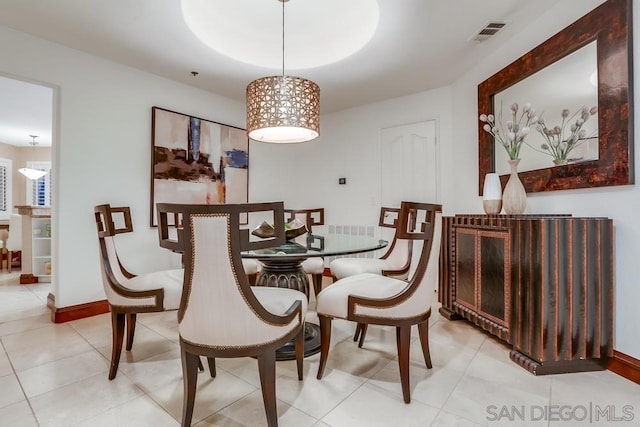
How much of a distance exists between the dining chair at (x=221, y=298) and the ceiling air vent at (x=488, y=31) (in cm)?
234

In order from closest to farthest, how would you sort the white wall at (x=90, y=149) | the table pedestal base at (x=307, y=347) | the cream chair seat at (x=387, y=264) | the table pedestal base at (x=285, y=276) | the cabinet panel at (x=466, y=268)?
the table pedestal base at (x=307, y=347) < the table pedestal base at (x=285, y=276) < the cabinet panel at (x=466, y=268) < the cream chair seat at (x=387, y=264) < the white wall at (x=90, y=149)

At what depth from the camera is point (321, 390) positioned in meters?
1.63

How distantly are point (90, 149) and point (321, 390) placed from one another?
2803mm

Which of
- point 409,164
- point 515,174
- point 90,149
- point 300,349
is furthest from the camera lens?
point 409,164

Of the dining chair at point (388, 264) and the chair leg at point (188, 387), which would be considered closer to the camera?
the chair leg at point (188, 387)

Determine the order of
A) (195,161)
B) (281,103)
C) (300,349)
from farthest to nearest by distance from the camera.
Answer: (195,161)
(281,103)
(300,349)

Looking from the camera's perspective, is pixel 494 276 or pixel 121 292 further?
pixel 494 276

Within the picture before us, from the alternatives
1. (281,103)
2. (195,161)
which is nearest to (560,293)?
(281,103)

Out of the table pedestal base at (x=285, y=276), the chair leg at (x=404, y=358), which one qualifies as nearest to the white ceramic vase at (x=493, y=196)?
the chair leg at (x=404, y=358)

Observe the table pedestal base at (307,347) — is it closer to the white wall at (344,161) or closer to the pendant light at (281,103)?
the pendant light at (281,103)

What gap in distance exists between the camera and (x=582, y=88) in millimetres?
2016

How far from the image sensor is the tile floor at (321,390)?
141cm

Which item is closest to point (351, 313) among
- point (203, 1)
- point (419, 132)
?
point (203, 1)

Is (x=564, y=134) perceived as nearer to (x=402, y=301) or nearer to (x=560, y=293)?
(x=560, y=293)
